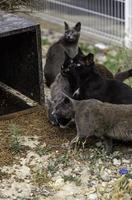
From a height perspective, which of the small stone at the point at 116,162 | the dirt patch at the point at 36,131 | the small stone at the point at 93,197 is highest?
the dirt patch at the point at 36,131

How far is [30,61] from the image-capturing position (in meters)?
6.76

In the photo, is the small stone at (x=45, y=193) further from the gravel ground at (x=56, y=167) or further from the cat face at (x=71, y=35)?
the cat face at (x=71, y=35)

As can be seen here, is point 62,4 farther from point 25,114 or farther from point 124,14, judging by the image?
point 25,114

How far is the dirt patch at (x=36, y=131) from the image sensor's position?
5797 mm

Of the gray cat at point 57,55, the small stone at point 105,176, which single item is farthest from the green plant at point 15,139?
the gray cat at point 57,55

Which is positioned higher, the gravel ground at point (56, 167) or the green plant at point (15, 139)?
the green plant at point (15, 139)

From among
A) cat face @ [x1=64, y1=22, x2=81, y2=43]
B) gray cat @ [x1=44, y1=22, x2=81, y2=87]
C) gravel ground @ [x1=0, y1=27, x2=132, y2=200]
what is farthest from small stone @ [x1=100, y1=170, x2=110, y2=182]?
cat face @ [x1=64, y1=22, x2=81, y2=43]

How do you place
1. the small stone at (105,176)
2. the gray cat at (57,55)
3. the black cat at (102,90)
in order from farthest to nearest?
the gray cat at (57,55) < the black cat at (102,90) < the small stone at (105,176)

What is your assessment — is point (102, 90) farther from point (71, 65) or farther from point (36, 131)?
point (36, 131)

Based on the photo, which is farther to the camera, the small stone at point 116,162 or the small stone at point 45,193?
the small stone at point 116,162

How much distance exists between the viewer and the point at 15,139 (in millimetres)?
5824

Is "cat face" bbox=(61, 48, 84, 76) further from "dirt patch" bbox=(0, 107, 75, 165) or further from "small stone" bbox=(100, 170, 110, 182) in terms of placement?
"small stone" bbox=(100, 170, 110, 182)

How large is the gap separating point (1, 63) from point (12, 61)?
1.19ft

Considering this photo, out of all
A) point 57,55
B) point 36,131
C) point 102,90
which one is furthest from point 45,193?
point 57,55
